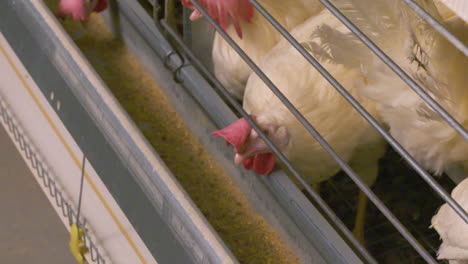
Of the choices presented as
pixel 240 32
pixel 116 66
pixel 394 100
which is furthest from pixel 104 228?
pixel 394 100

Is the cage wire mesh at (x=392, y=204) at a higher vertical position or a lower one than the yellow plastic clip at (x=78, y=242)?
lower

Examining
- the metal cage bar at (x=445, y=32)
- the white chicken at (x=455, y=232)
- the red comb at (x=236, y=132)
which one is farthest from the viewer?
the red comb at (x=236, y=132)

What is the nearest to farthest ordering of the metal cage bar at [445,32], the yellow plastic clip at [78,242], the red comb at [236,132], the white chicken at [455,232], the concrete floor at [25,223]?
the metal cage bar at [445,32] → the white chicken at [455,232] → the red comb at [236,132] → the yellow plastic clip at [78,242] → the concrete floor at [25,223]

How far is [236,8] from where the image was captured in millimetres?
929

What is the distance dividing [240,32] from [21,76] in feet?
1.36

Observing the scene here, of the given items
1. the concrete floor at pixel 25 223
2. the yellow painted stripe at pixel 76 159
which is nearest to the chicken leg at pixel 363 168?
the yellow painted stripe at pixel 76 159


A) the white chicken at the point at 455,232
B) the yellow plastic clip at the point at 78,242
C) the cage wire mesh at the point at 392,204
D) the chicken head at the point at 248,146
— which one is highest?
the yellow plastic clip at the point at 78,242

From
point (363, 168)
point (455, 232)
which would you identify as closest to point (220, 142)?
point (363, 168)

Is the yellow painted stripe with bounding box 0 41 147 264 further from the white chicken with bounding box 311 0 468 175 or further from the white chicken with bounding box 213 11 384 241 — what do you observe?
the white chicken with bounding box 311 0 468 175

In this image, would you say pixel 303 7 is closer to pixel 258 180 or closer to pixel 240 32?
Answer: pixel 240 32

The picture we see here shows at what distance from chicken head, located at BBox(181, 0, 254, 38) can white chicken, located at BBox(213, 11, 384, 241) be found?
0.17ft

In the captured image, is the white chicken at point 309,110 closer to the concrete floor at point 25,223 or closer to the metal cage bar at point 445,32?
the metal cage bar at point 445,32

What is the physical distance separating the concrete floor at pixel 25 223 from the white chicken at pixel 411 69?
94cm

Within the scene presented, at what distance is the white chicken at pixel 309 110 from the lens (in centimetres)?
88
